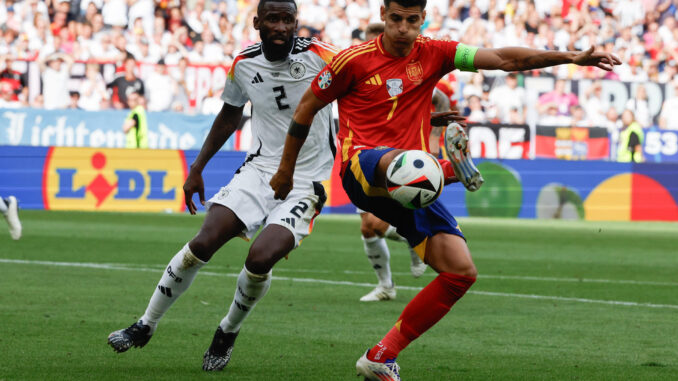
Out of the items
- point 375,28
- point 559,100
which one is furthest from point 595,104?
point 375,28

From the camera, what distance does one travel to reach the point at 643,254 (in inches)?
602

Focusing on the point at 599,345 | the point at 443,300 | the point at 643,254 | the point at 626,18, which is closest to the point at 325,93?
the point at 443,300

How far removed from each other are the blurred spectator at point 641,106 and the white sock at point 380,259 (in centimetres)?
1906

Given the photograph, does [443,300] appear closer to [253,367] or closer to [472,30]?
[253,367]

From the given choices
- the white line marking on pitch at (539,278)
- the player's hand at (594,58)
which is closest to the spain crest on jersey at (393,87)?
the player's hand at (594,58)

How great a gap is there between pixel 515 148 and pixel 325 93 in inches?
733

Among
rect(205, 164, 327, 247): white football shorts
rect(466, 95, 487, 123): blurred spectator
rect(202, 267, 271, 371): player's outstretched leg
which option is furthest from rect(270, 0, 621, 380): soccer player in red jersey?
rect(466, 95, 487, 123): blurred spectator

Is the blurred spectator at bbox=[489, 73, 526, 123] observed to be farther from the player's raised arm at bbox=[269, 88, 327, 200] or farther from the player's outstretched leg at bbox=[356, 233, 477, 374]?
the player's outstretched leg at bbox=[356, 233, 477, 374]

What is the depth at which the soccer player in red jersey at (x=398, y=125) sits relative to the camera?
17.9ft

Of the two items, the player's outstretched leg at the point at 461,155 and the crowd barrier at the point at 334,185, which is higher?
the player's outstretched leg at the point at 461,155

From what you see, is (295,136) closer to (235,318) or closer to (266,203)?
(266,203)

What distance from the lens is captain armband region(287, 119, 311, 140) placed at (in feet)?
18.7

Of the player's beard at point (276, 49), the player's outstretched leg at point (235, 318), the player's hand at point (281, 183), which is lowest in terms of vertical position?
the player's outstretched leg at point (235, 318)

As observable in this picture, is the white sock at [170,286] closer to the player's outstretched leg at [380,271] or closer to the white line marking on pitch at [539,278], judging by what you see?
the player's outstretched leg at [380,271]
